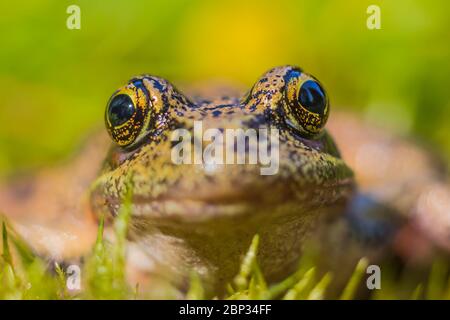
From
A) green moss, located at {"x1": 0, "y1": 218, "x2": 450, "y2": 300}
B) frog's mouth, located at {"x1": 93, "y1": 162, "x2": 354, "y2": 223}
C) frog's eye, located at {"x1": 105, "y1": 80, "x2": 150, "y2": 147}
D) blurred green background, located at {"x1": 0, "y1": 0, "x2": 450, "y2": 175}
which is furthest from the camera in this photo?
blurred green background, located at {"x1": 0, "y1": 0, "x2": 450, "y2": 175}

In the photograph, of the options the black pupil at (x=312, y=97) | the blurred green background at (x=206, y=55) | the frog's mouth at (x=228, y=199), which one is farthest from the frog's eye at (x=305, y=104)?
the blurred green background at (x=206, y=55)

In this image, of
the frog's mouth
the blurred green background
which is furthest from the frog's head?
the blurred green background

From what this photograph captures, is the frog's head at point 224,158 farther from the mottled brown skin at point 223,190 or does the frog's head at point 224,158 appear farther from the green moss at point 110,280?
the green moss at point 110,280

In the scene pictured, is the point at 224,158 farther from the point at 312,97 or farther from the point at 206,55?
the point at 206,55

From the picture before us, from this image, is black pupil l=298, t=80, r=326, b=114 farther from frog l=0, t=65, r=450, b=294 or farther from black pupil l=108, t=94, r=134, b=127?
black pupil l=108, t=94, r=134, b=127

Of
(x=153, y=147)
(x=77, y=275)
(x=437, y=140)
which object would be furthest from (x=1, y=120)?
(x=437, y=140)

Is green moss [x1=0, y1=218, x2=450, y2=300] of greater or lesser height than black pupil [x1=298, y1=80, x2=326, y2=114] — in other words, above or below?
below
